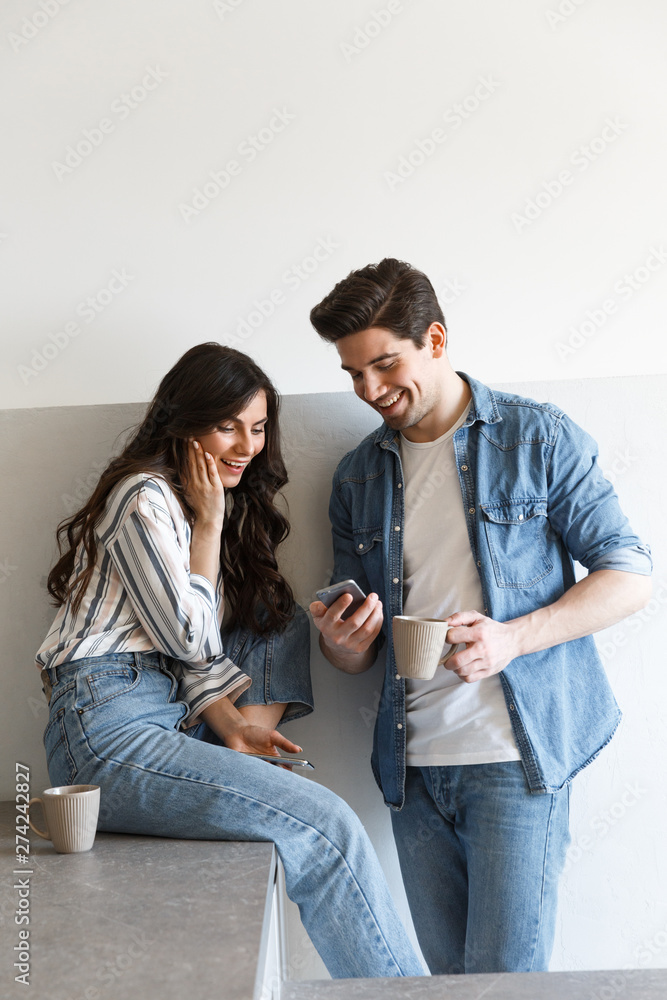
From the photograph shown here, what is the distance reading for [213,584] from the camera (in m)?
1.54

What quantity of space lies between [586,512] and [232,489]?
0.76 metres

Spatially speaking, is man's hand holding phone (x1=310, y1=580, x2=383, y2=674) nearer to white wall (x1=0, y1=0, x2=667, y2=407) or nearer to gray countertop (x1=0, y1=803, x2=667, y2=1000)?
gray countertop (x1=0, y1=803, x2=667, y2=1000)

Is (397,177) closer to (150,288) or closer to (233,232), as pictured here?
(233,232)

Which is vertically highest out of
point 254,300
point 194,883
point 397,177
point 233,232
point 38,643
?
point 397,177

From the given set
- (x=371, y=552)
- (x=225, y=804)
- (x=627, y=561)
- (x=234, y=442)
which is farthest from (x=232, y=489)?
(x=627, y=561)

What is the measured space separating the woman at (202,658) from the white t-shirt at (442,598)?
251mm

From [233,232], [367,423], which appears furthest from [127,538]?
[233,232]

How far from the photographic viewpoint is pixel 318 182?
6.18 ft

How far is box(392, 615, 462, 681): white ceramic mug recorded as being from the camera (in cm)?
129

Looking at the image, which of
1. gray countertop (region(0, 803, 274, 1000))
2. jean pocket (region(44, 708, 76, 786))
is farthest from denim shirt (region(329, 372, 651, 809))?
jean pocket (region(44, 708, 76, 786))

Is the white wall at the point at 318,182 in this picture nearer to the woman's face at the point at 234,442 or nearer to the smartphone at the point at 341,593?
the woman's face at the point at 234,442

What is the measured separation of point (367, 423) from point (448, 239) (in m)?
0.48

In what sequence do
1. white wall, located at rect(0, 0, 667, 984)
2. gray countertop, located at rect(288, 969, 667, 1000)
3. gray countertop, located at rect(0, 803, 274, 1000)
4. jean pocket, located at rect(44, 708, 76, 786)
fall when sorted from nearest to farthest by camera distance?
gray countertop, located at rect(0, 803, 274, 1000)
gray countertop, located at rect(288, 969, 667, 1000)
jean pocket, located at rect(44, 708, 76, 786)
white wall, located at rect(0, 0, 667, 984)

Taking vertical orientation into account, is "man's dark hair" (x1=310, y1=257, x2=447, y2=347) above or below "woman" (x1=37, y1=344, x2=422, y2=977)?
above
